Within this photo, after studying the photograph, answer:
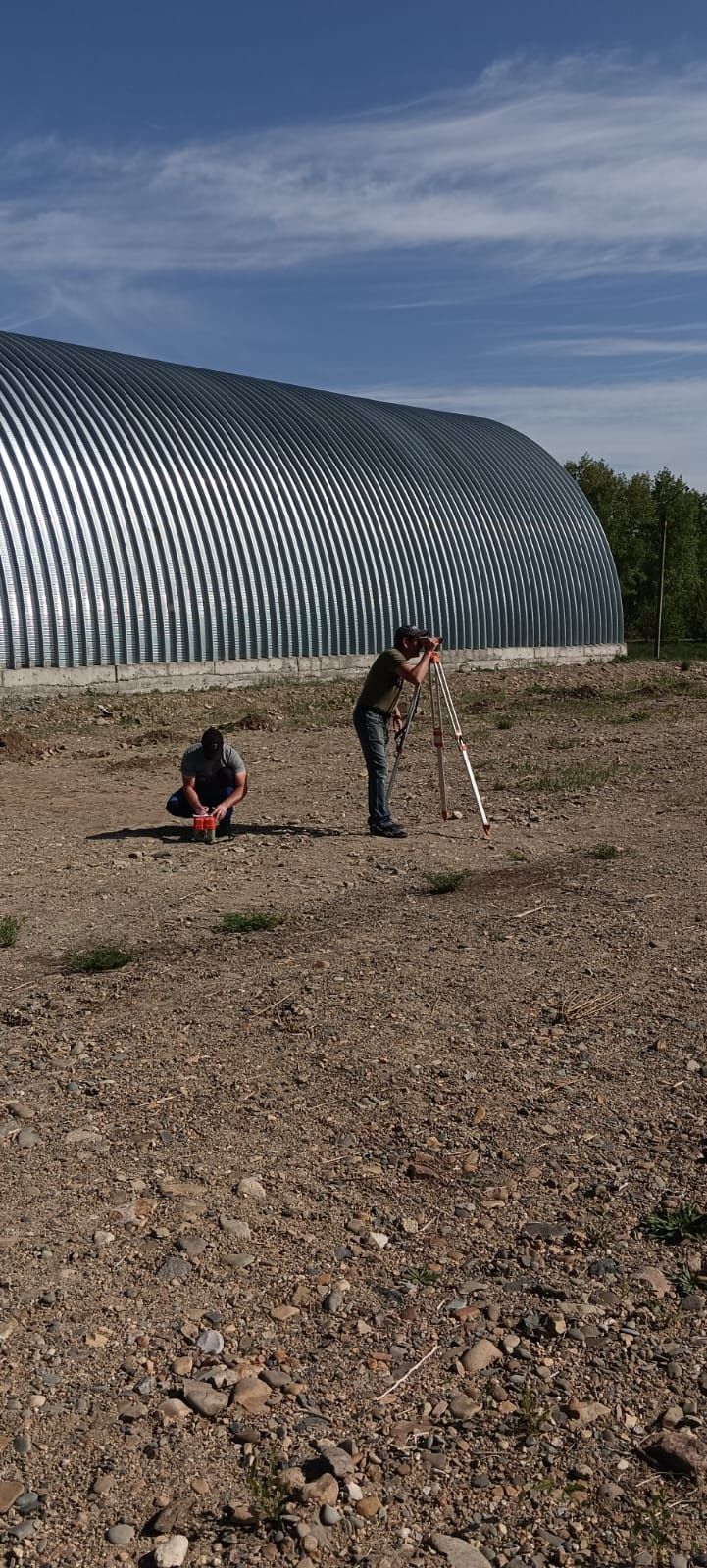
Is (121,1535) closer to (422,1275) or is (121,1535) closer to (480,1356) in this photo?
(480,1356)

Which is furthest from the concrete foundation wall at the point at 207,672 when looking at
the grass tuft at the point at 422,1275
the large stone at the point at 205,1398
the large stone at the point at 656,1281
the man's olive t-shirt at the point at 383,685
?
the large stone at the point at 205,1398

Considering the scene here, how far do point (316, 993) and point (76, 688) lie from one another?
1928 cm

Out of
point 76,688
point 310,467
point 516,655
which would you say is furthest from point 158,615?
point 516,655

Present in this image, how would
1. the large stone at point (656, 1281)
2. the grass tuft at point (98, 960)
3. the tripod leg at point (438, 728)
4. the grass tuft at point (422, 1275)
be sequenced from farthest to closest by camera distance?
the tripod leg at point (438, 728)
the grass tuft at point (98, 960)
the grass tuft at point (422, 1275)
the large stone at point (656, 1281)

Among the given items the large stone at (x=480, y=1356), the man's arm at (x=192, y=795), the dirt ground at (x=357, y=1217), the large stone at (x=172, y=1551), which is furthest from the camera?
the man's arm at (x=192, y=795)

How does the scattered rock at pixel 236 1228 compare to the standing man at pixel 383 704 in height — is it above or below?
below

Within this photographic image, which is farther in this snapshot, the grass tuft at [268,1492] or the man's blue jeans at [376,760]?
the man's blue jeans at [376,760]

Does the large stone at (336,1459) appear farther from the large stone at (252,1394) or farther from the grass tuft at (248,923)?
the grass tuft at (248,923)

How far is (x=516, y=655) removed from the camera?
37500 millimetres

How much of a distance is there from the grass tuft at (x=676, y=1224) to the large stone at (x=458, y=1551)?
67.2 inches

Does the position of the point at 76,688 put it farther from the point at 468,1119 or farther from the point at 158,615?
the point at 468,1119

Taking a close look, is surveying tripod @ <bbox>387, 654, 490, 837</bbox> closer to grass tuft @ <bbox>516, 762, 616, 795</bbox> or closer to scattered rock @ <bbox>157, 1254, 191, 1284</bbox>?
grass tuft @ <bbox>516, 762, 616, 795</bbox>

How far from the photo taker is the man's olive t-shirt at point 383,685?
41.2 ft

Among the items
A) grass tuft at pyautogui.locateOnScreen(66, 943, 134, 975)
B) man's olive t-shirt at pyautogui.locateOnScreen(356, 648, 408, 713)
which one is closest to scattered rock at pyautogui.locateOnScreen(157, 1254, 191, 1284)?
grass tuft at pyautogui.locateOnScreen(66, 943, 134, 975)
